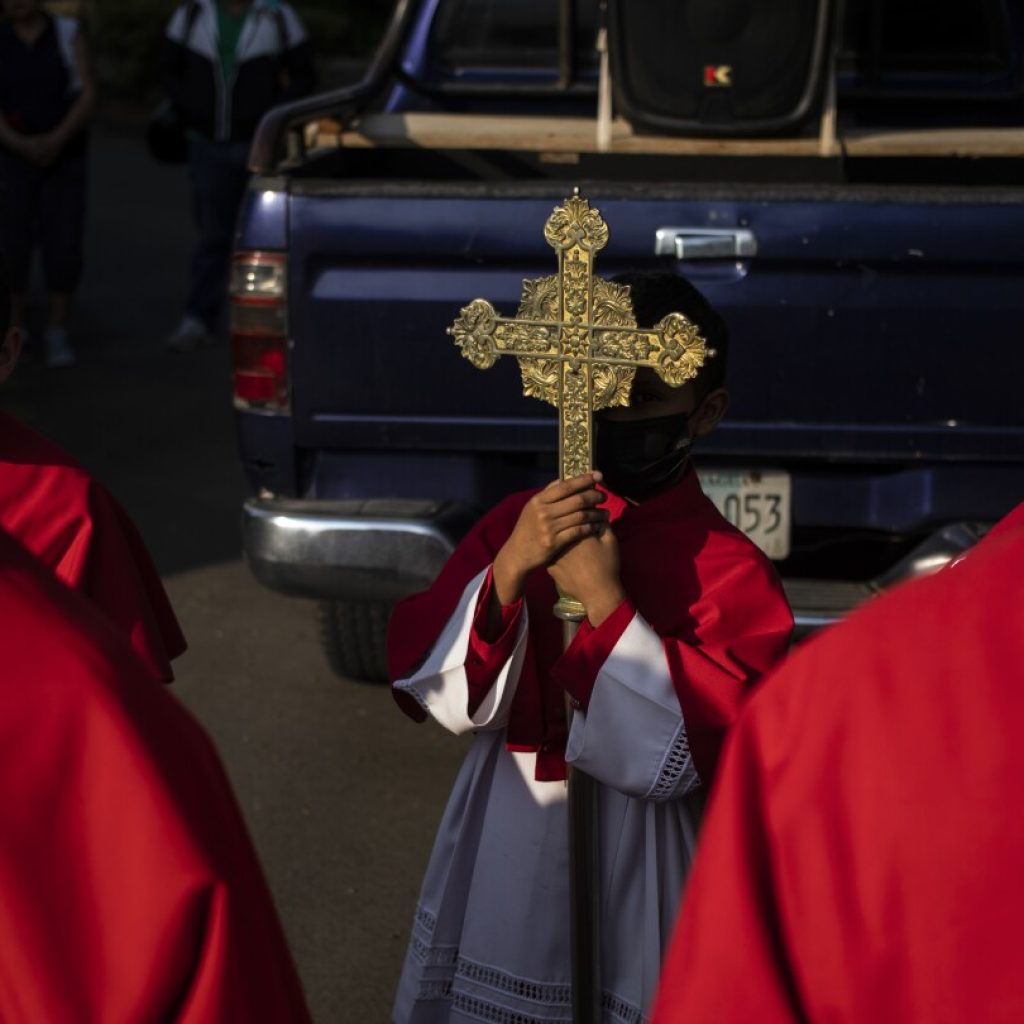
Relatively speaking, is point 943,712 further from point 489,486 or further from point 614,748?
point 489,486

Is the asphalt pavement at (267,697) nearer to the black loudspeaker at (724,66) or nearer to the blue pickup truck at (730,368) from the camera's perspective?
the blue pickup truck at (730,368)

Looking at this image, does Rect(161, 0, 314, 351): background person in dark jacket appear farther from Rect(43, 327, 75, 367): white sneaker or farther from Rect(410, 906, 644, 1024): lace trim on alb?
Rect(410, 906, 644, 1024): lace trim on alb

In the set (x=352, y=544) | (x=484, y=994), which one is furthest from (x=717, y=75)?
(x=484, y=994)

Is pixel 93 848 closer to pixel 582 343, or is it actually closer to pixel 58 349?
pixel 582 343

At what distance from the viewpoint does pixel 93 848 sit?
1662 millimetres

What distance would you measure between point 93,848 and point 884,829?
651 millimetres

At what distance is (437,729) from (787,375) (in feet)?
4.90

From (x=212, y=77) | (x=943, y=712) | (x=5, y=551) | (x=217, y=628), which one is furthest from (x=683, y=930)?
(x=212, y=77)

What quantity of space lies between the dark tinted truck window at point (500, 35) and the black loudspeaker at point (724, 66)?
0.87 m

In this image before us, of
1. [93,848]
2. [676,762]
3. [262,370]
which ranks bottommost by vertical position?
[262,370]

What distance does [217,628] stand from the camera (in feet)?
21.0

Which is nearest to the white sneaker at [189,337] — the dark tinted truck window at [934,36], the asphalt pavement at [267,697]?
the asphalt pavement at [267,697]

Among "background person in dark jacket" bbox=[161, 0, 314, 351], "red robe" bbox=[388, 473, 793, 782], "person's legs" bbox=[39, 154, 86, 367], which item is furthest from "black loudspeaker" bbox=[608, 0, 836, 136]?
"person's legs" bbox=[39, 154, 86, 367]

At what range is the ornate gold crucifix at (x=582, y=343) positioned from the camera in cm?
256
